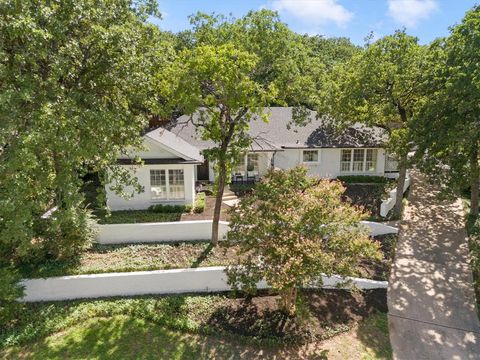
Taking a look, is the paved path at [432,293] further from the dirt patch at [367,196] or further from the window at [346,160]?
the window at [346,160]

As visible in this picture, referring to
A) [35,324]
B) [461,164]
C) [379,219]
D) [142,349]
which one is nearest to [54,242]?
[35,324]

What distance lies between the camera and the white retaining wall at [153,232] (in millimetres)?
15406

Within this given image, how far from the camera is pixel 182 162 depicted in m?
18.3

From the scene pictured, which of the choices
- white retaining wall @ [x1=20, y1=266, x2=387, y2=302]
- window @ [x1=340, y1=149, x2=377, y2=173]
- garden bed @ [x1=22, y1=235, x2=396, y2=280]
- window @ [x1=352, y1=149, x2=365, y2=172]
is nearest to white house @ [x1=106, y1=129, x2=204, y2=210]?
garden bed @ [x1=22, y1=235, x2=396, y2=280]

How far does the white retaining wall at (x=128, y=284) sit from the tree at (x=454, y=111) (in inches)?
278

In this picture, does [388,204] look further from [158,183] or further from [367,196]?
[158,183]

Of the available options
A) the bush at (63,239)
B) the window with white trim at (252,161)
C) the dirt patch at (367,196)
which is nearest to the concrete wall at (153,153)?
the bush at (63,239)

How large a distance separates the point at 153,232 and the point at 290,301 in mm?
6940

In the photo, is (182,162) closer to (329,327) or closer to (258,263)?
(258,263)

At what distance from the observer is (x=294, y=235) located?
10469mm

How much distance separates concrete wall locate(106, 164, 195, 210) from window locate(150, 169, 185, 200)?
220 millimetres

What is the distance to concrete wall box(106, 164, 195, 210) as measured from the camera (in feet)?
61.8

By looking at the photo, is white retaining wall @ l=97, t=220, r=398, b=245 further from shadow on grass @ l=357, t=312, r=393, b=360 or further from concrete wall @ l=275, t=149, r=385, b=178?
concrete wall @ l=275, t=149, r=385, b=178

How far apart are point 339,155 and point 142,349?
62.1 feet
